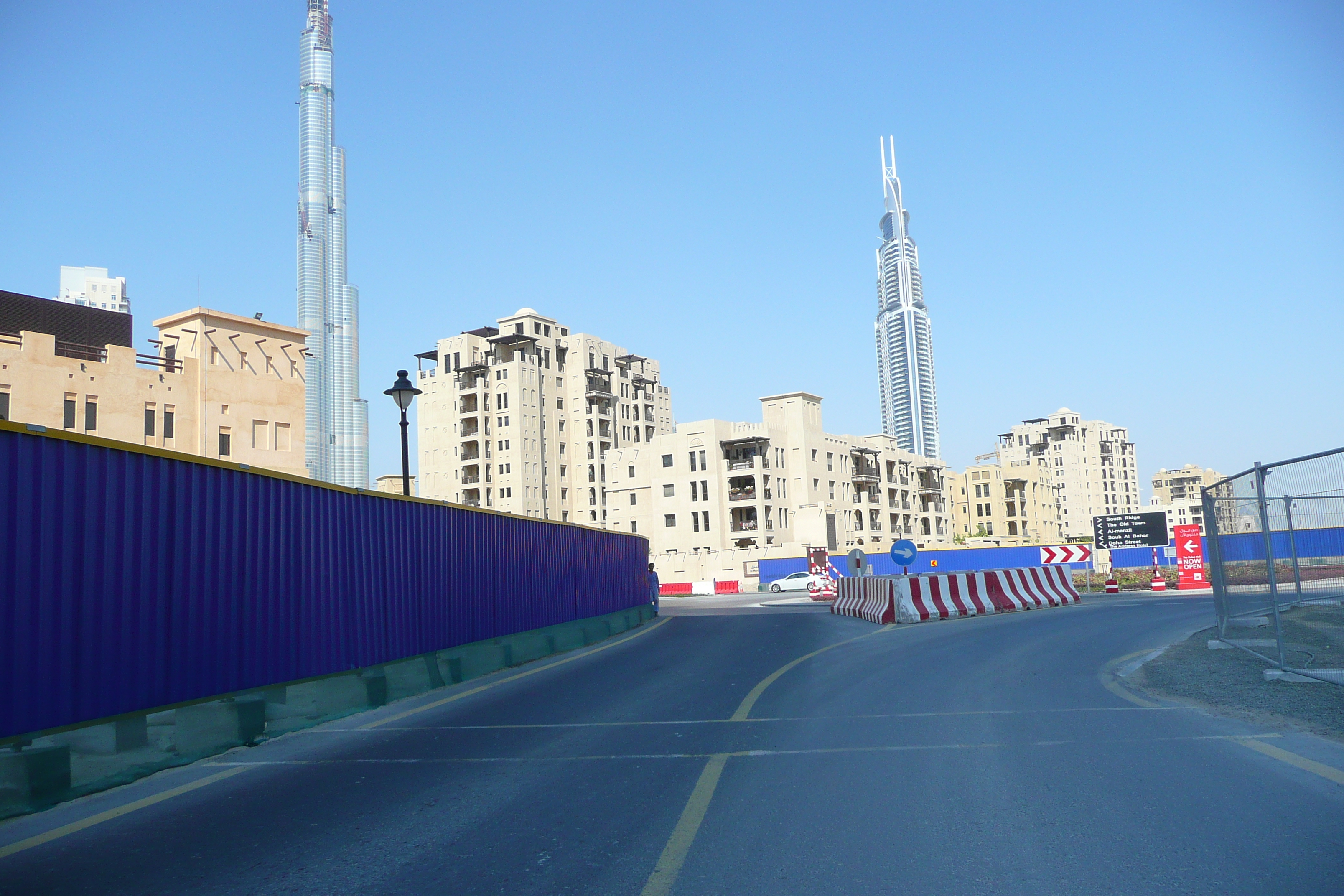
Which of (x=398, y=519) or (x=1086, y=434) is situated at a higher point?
(x=1086, y=434)

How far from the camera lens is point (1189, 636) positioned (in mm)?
16438

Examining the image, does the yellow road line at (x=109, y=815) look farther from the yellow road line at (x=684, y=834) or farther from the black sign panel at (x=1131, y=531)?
the black sign panel at (x=1131, y=531)

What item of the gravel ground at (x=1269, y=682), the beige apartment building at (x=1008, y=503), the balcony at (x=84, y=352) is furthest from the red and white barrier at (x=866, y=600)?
the beige apartment building at (x=1008, y=503)

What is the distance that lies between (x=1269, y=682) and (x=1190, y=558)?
29237mm

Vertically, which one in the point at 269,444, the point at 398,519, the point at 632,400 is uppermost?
the point at 632,400

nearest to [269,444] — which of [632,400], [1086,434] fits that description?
[632,400]

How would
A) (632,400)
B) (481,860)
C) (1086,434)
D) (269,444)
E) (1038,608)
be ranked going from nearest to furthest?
(481,860)
(1038,608)
(269,444)
(632,400)
(1086,434)

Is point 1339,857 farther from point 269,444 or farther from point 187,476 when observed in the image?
point 269,444

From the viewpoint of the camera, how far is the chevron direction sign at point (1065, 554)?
3297 cm

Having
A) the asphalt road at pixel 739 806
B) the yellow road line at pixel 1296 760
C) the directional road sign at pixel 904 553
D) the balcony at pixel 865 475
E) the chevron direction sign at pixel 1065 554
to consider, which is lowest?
the yellow road line at pixel 1296 760

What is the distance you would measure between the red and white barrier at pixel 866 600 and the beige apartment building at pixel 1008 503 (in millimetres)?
116982

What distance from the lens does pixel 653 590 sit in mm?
33938

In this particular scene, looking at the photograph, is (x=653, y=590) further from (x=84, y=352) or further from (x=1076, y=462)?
(x=1076, y=462)

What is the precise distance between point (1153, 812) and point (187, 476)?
7.60m
